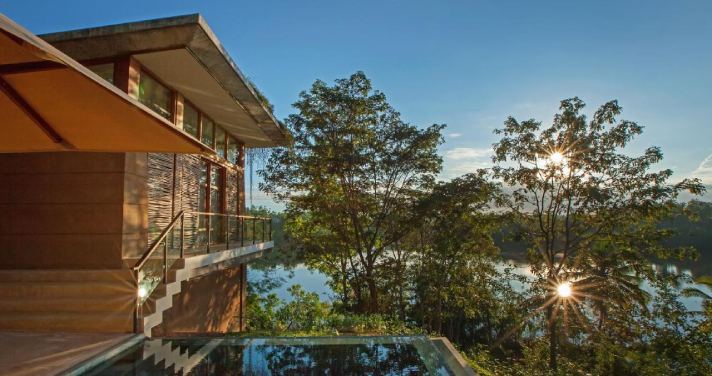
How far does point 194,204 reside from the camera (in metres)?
8.62

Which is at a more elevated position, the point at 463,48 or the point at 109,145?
the point at 463,48

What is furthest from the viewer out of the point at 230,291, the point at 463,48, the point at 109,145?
the point at 230,291

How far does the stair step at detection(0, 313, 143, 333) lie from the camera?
15.6 ft

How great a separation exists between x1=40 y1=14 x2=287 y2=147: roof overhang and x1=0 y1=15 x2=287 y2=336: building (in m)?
0.02

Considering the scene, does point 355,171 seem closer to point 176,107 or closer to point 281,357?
point 176,107

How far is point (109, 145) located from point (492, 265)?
50.5 feet

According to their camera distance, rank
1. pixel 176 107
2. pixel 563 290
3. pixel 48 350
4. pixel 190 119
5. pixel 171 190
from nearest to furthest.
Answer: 1. pixel 48 350
2. pixel 171 190
3. pixel 176 107
4. pixel 190 119
5. pixel 563 290

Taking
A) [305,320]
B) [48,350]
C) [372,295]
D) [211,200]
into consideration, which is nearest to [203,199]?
[211,200]

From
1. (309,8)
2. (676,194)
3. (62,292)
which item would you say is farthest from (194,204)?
(676,194)

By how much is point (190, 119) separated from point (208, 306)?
14.4 feet

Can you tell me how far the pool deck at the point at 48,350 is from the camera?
11.3ft

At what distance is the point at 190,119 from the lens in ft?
28.0

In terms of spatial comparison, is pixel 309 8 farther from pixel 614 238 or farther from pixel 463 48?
pixel 614 238

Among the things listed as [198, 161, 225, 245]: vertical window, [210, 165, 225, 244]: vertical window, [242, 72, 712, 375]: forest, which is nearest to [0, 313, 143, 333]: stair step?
[198, 161, 225, 245]: vertical window
